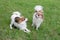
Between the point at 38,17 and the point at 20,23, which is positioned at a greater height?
the point at 38,17

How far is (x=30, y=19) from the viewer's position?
27.2ft

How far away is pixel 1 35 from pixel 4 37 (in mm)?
140

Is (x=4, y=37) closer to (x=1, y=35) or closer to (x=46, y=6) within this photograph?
(x=1, y=35)

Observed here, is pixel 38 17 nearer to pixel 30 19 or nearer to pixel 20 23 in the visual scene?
pixel 20 23

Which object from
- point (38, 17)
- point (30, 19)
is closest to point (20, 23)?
point (38, 17)

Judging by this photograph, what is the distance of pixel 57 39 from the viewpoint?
7207mm

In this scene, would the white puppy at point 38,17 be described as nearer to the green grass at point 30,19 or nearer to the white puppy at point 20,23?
the green grass at point 30,19

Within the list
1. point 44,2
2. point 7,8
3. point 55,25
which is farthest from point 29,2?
point 55,25

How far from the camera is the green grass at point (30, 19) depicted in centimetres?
710

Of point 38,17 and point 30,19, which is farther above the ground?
point 38,17

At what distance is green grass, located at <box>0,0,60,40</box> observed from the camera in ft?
23.3

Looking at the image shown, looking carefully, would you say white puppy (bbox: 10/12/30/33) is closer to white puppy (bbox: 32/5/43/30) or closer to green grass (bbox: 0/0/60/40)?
green grass (bbox: 0/0/60/40)

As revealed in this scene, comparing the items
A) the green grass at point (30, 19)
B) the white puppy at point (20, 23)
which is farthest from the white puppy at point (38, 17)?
the white puppy at point (20, 23)

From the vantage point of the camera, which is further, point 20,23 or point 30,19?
point 30,19
